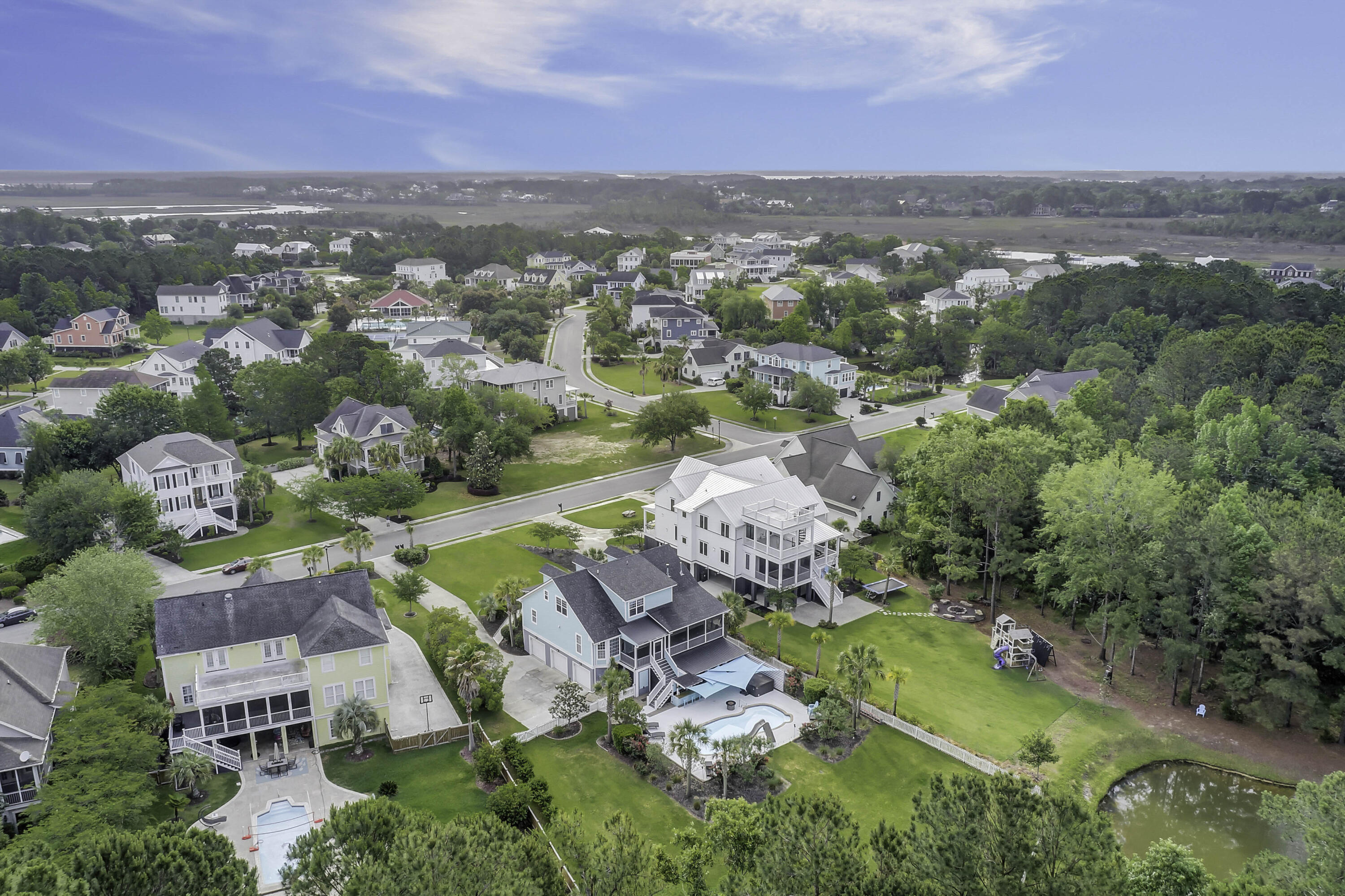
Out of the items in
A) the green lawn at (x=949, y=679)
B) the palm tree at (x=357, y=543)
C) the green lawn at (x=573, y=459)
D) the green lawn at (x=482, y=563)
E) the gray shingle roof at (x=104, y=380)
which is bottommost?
the green lawn at (x=949, y=679)

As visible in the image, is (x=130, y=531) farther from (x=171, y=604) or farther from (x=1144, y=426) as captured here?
(x=1144, y=426)

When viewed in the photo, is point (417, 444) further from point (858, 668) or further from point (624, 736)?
point (858, 668)

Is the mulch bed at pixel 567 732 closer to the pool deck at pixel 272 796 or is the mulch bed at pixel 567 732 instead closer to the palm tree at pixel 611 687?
the palm tree at pixel 611 687

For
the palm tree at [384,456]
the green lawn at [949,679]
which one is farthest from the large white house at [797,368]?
the green lawn at [949,679]

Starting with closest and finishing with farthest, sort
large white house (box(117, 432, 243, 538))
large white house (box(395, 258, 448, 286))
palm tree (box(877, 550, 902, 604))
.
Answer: palm tree (box(877, 550, 902, 604)) → large white house (box(117, 432, 243, 538)) → large white house (box(395, 258, 448, 286))

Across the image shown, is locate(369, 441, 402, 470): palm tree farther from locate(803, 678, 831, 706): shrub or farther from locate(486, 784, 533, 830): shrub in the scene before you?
locate(803, 678, 831, 706): shrub

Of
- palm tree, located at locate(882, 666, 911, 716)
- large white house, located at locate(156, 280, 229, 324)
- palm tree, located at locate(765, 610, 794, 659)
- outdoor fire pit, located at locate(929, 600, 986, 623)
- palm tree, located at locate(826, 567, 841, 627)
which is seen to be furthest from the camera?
large white house, located at locate(156, 280, 229, 324)

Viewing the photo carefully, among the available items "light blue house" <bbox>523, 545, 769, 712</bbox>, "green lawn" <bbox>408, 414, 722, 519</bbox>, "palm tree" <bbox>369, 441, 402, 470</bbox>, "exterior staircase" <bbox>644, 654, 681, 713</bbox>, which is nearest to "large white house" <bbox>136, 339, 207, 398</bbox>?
"palm tree" <bbox>369, 441, 402, 470</bbox>
